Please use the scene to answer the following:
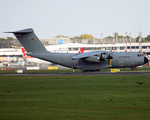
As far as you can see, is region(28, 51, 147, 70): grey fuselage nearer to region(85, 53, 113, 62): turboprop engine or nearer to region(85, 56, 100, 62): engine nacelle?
region(85, 53, 113, 62): turboprop engine

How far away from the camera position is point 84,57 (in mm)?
40688

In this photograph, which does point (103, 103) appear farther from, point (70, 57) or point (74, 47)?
point (74, 47)

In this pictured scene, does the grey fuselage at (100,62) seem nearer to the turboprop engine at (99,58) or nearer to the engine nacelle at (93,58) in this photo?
the turboprop engine at (99,58)

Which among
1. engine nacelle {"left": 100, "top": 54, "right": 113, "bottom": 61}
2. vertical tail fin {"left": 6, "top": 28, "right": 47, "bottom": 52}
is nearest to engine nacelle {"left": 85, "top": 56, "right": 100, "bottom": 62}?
engine nacelle {"left": 100, "top": 54, "right": 113, "bottom": 61}

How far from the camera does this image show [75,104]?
1496 cm

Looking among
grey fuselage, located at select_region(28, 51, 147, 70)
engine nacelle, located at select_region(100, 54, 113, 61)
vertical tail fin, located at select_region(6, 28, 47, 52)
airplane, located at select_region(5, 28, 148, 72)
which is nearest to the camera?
engine nacelle, located at select_region(100, 54, 113, 61)

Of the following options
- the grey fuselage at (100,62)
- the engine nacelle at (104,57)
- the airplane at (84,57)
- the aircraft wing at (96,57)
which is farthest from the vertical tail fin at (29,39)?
the engine nacelle at (104,57)

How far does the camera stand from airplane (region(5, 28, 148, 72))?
4094cm

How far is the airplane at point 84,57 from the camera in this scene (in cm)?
4094

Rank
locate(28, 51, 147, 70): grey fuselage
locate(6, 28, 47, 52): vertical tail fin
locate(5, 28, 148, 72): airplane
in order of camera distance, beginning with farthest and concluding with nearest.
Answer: locate(6, 28, 47, 52): vertical tail fin → locate(28, 51, 147, 70): grey fuselage → locate(5, 28, 148, 72): airplane

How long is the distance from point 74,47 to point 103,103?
282ft

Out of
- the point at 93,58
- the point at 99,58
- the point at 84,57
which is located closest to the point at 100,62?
the point at 99,58

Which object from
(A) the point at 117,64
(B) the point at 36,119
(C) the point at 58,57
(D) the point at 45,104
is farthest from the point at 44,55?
(B) the point at 36,119

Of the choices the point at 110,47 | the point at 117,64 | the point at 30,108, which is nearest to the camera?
the point at 30,108
